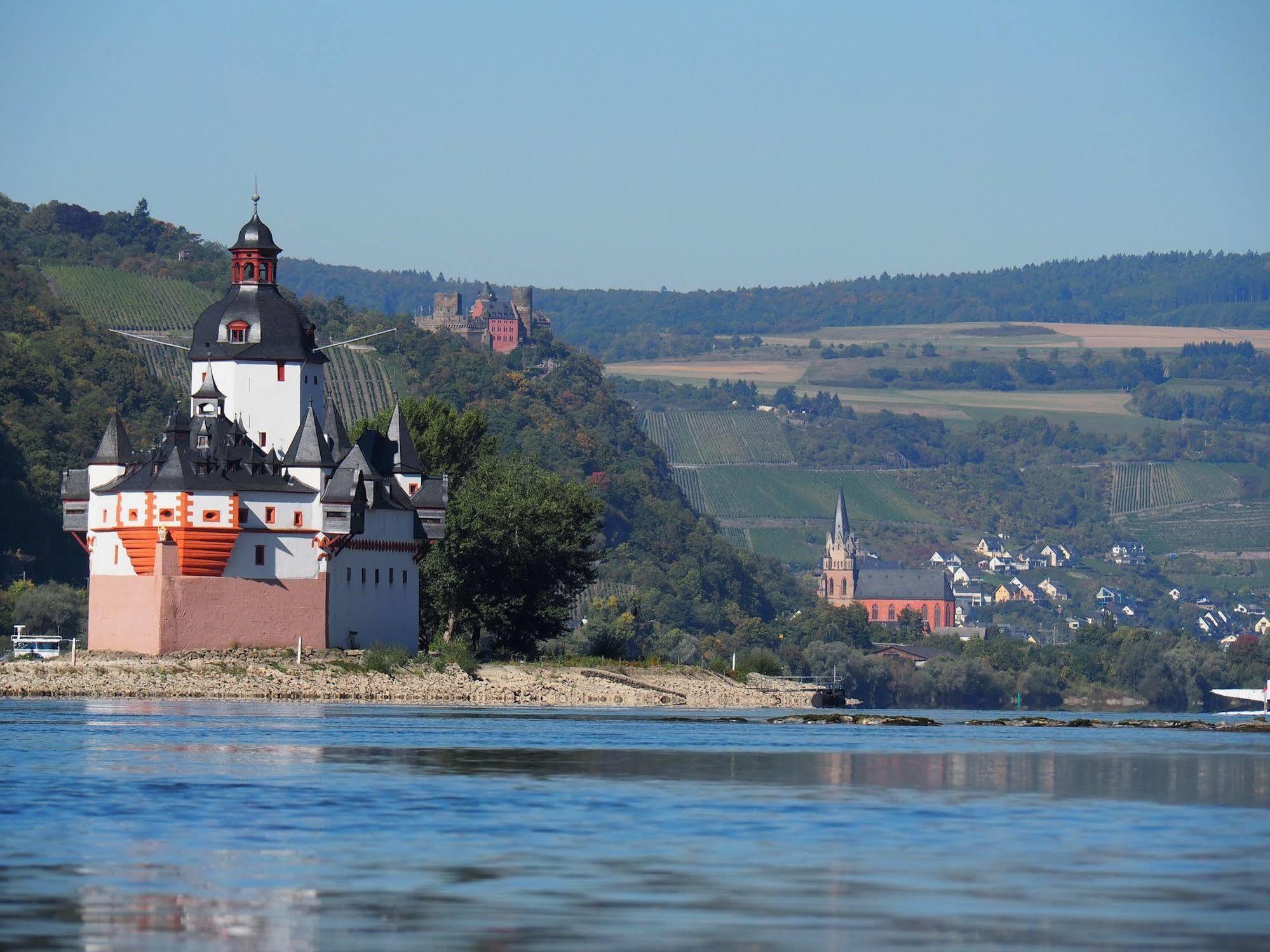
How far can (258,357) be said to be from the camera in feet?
310

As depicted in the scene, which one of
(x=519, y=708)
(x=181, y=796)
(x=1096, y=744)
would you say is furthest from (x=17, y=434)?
(x=181, y=796)

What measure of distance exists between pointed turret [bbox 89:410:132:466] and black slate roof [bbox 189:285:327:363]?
537 cm

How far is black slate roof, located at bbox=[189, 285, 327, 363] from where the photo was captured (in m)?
94.9

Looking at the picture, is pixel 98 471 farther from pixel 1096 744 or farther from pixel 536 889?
pixel 536 889

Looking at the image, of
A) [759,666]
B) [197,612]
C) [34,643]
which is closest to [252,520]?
[197,612]

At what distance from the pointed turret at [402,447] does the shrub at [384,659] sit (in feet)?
30.4

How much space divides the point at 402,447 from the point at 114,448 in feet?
38.6

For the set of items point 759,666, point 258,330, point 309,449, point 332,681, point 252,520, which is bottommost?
point 759,666

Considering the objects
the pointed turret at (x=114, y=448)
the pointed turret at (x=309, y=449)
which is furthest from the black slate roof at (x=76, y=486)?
the pointed turret at (x=309, y=449)

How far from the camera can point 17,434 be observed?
15438 centimetres

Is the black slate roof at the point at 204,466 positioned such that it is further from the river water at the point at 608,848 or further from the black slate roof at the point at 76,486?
the river water at the point at 608,848

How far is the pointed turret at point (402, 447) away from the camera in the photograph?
95250 mm

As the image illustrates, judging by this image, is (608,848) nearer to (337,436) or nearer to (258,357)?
(337,436)

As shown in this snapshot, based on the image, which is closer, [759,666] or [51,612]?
[759,666]
